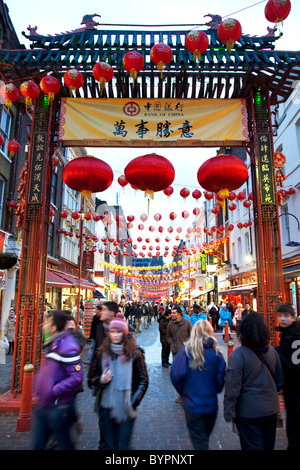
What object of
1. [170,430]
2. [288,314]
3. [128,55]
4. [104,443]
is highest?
[128,55]

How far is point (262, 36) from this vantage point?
7.43m

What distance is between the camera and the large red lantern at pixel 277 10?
520 cm

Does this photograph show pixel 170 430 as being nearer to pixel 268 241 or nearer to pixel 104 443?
pixel 104 443

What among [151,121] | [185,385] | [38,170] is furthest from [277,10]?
[185,385]

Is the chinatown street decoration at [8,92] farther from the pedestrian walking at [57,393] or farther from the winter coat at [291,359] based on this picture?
the winter coat at [291,359]

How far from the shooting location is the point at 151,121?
784 centimetres

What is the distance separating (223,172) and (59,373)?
4.63 metres

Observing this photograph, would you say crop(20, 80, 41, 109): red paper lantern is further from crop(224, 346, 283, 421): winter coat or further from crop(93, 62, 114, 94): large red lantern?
crop(224, 346, 283, 421): winter coat

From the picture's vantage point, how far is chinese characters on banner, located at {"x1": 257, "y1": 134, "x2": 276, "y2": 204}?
7.11 m

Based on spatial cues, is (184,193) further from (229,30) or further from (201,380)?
(201,380)

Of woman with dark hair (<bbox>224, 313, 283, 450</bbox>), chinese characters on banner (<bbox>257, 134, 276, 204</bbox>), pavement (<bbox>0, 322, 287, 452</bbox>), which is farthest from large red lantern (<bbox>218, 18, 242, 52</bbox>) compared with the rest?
pavement (<bbox>0, 322, 287, 452</bbox>)

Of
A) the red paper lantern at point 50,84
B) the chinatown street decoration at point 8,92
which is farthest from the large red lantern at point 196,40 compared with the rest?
the chinatown street decoration at point 8,92

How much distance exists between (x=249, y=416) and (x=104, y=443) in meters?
1.69

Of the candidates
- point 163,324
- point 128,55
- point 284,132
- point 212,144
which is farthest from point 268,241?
point 284,132
